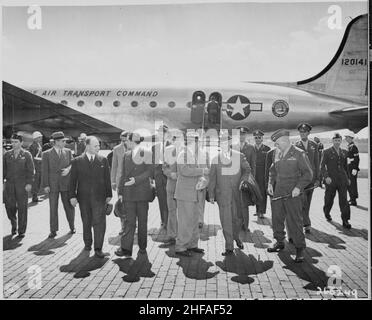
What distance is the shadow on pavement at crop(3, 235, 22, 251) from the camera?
575 cm

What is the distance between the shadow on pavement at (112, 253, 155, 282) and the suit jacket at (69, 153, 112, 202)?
1.02 meters

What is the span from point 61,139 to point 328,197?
5.42 meters

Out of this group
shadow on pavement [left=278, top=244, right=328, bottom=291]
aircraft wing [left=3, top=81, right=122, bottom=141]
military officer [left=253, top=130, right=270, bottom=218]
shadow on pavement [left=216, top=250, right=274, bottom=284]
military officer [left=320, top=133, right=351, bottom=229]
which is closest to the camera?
shadow on pavement [left=278, top=244, right=328, bottom=291]

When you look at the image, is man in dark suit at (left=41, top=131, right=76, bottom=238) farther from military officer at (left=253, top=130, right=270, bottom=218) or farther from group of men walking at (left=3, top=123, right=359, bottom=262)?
military officer at (left=253, top=130, right=270, bottom=218)

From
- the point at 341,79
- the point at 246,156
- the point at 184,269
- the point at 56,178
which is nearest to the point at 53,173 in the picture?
the point at 56,178

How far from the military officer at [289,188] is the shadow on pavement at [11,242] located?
416 cm

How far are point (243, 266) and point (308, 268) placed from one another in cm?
90

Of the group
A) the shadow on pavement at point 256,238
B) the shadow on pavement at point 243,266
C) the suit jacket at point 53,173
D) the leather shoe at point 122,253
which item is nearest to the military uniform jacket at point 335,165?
the shadow on pavement at point 256,238

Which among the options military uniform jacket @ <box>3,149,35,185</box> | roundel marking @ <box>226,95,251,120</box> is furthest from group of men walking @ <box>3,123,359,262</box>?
roundel marking @ <box>226,95,251,120</box>

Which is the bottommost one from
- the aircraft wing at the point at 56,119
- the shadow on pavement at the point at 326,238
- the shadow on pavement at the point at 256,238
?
the shadow on pavement at the point at 256,238

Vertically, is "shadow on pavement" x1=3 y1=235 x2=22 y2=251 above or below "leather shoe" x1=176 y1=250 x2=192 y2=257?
above

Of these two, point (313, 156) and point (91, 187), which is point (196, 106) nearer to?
point (313, 156)

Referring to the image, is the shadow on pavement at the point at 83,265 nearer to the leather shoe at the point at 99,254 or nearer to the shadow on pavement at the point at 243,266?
the leather shoe at the point at 99,254

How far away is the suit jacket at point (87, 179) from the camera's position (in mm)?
5430
